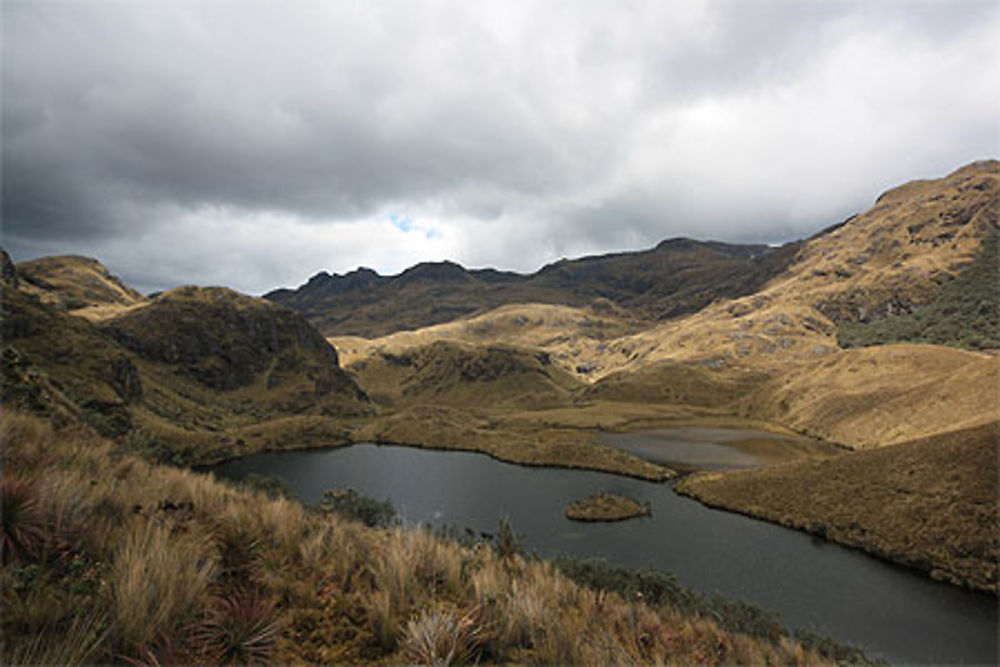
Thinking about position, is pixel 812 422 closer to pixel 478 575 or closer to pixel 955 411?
pixel 955 411

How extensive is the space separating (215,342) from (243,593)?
200m

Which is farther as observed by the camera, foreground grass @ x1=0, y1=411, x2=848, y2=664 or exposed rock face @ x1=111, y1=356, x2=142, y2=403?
exposed rock face @ x1=111, y1=356, x2=142, y2=403

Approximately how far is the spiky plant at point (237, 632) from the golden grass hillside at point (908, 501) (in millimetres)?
49955

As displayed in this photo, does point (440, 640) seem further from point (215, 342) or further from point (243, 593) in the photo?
point (215, 342)

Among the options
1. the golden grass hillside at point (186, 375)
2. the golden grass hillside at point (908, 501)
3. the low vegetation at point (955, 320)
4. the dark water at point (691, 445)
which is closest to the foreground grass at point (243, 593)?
the golden grass hillside at point (186, 375)

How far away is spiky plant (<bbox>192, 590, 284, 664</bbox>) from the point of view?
11.5ft

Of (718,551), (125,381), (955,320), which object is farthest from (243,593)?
(955,320)

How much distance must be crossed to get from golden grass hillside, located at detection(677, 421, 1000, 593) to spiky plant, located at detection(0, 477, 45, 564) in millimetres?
51764

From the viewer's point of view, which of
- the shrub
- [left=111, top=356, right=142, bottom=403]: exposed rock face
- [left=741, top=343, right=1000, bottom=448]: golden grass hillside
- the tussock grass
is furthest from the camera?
[left=111, top=356, right=142, bottom=403]: exposed rock face

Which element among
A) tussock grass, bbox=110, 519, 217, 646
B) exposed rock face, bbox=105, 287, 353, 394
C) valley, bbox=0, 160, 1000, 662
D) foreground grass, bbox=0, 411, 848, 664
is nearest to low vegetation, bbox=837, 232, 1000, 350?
valley, bbox=0, 160, 1000, 662

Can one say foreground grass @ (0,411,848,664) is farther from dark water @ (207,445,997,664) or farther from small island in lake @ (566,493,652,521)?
small island in lake @ (566,493,652,521)

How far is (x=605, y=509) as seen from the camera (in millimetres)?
57656

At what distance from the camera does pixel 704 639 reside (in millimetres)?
6703

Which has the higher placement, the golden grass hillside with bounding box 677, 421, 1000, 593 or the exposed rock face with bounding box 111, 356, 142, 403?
the exposed rock face with bounding box 111, 356, 142, 403
